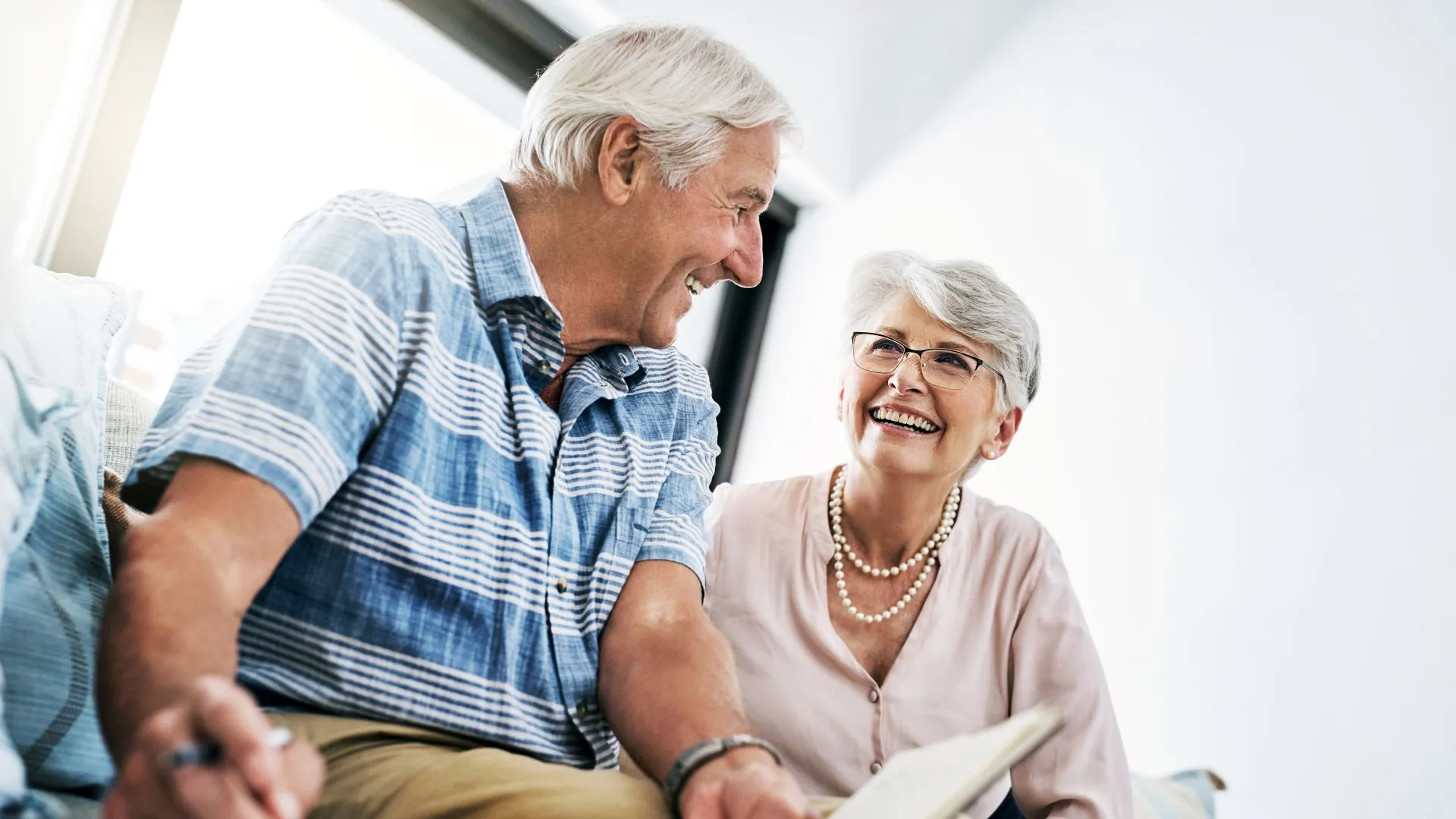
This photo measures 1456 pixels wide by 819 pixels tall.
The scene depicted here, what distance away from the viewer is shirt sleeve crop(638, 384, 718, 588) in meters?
1.25

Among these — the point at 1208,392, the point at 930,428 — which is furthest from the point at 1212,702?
the point at 930,428

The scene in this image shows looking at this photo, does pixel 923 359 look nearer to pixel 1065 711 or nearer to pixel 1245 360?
pixel 1065 711

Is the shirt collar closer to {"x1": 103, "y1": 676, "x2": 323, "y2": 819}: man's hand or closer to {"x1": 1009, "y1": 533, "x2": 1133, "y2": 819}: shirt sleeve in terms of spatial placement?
{"x1": 103, "y1": 676, "x2": 323, "y2": 819}: man's hand

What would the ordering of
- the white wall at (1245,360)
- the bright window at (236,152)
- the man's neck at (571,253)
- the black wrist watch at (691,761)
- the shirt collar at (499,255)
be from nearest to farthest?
the black wrist watch at (691,761) → the shirt collar at (499,255) → the man's neck at (571,253) → the bright window at (236,152) → the white wall at (1245,360)

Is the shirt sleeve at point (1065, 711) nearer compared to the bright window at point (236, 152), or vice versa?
the shirt sleeve at point (1065, 711)

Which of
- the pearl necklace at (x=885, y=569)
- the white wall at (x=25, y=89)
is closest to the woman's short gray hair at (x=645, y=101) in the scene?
the white wall at (x=25, y=89)

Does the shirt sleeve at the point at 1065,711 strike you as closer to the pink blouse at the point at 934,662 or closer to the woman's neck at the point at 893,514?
the pink blouse at the point at 934,662

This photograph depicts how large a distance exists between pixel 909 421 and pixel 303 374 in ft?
3.46

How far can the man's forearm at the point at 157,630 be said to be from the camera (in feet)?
2.18

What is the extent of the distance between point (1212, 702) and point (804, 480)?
37.4 inches

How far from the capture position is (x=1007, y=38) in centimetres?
276

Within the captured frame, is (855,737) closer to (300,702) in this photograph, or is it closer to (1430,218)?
(300,702)

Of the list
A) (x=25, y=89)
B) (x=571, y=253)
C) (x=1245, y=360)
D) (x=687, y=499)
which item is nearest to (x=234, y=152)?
(x=571, y=253)

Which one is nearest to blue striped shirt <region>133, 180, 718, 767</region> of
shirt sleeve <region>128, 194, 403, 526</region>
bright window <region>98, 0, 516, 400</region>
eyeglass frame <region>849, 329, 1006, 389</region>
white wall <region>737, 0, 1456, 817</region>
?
shirt sleeve <region>128, 194, 403, 526</region>
